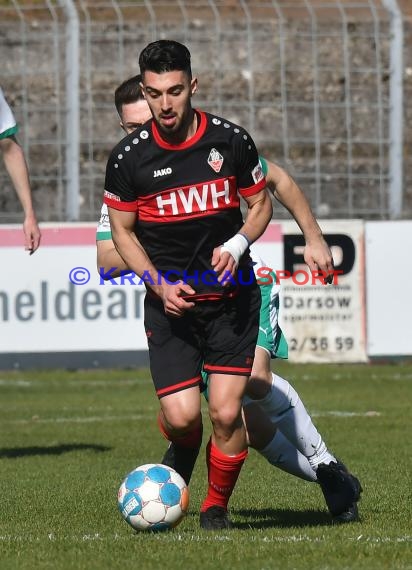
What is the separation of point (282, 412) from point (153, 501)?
1.08 meters

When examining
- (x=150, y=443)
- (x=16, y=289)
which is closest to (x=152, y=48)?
(x=150, y=443)

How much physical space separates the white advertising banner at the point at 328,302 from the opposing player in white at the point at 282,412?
25.2 feet

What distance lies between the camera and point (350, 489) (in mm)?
5957

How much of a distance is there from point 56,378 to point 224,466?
889 centimetres

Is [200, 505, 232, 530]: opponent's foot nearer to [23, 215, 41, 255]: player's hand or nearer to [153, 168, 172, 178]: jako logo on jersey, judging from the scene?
[153, 168, 172, 178]: jako logo on jersey

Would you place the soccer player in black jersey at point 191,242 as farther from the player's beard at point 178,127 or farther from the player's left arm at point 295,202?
the player's left arm at point 295,202

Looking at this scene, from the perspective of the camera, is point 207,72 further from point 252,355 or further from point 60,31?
point 252,355

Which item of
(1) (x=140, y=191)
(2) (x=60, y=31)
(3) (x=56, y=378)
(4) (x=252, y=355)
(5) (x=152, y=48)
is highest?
(2) (x=60, y=31)

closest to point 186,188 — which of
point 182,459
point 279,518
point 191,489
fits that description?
point 182,459

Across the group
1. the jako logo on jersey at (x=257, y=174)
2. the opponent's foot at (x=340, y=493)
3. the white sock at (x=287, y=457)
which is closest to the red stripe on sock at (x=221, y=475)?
the opponent's foot at (x=340, y=493)

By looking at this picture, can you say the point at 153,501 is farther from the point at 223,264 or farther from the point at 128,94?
the point at 128,94

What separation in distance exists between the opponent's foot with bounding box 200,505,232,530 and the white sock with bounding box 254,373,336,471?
65 cm

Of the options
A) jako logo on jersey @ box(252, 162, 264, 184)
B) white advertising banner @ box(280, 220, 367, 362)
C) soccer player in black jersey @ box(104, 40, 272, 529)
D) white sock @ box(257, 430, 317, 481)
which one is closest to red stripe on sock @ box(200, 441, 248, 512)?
soccer player in black jersey @ box(104, 40, 272, 529)

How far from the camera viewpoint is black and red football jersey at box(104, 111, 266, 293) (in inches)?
221
